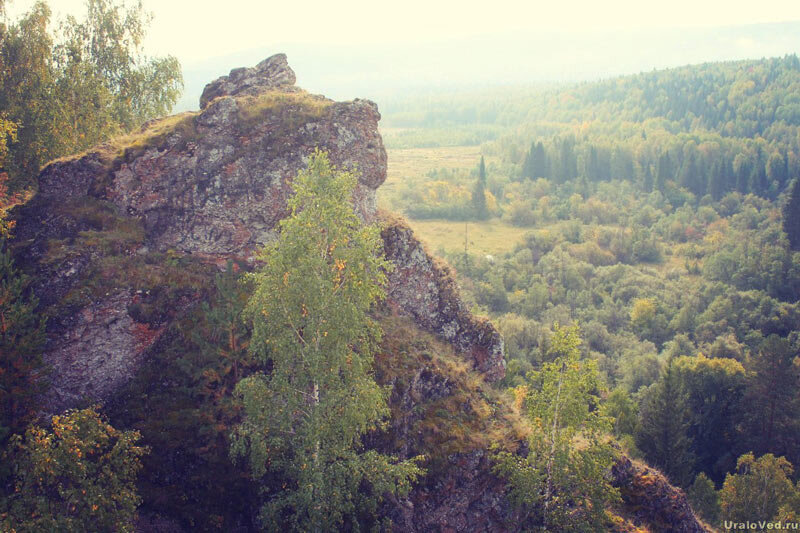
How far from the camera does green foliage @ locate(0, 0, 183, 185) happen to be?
27656 mm

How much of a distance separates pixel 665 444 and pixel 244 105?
34.6 m

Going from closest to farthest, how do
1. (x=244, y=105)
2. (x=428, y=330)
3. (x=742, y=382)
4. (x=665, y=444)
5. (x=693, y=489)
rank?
(x=428, y=330) → (x=244, y=105) → (x=693, y=489) → (x=665, y=444) → (x=742, y=382)

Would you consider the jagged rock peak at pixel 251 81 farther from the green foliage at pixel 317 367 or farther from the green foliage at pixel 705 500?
the green foliage at pixel 705 500

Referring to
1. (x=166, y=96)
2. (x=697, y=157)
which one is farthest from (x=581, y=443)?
(x=697, y=157)

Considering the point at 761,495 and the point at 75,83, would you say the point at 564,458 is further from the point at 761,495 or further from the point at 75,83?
the point at 75,83

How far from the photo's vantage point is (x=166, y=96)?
39469mm

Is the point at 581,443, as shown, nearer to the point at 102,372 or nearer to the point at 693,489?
the point at 102,372

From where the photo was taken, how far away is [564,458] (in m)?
16.2

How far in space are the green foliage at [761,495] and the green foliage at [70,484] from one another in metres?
30.8

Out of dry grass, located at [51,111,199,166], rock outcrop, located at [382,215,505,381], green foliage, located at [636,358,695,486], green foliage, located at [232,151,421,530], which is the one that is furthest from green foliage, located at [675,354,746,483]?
dry grass, located at [51,111,199,166]

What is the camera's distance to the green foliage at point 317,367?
14.6 metres

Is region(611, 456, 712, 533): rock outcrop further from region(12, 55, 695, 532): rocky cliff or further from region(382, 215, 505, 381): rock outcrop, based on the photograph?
region(382, 215, 505, 381): rock outcrop

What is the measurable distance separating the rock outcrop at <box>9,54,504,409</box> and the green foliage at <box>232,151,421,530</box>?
444 centimetres

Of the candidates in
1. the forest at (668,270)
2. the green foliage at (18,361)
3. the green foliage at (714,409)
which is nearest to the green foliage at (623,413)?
the forest at (668,270)
